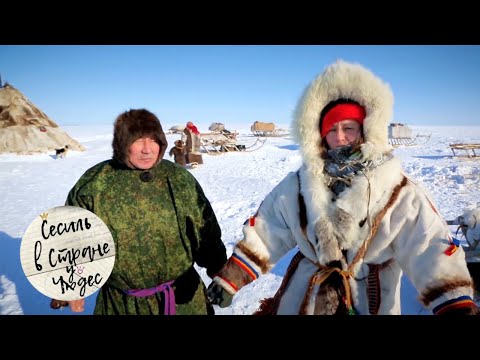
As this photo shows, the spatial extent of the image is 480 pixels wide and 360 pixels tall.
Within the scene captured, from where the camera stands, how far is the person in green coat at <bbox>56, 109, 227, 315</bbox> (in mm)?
1309

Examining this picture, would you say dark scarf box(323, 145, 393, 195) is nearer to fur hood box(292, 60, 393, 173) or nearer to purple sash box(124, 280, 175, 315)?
fur hood box(292, 60, 393, 173)

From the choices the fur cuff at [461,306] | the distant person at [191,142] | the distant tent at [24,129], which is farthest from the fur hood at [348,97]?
the distant tent at [24,129]

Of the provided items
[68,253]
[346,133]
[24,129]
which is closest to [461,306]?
[346,133]

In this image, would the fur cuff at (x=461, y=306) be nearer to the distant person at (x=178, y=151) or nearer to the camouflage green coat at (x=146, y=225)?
the camouflage green coat at (x=146, y=225)

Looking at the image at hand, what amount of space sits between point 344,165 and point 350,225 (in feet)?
0.89

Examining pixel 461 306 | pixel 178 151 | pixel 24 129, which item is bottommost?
pixel 461 306

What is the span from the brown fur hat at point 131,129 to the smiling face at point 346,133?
0.84 metres

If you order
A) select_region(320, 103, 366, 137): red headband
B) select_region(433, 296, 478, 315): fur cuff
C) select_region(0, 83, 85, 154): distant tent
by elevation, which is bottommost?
select_region(433, 296, 478, 315): fur cuff

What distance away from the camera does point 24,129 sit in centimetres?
1183

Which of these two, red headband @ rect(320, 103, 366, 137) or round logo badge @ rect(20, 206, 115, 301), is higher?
red headband @ rect(320, 103, 366, 137)

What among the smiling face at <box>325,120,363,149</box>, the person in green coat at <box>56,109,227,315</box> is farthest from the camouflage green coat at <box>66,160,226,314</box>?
the smiling face at <box>325,120,363,149</box>

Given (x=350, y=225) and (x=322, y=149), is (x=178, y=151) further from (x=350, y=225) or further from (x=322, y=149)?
(x=350, y=225)
